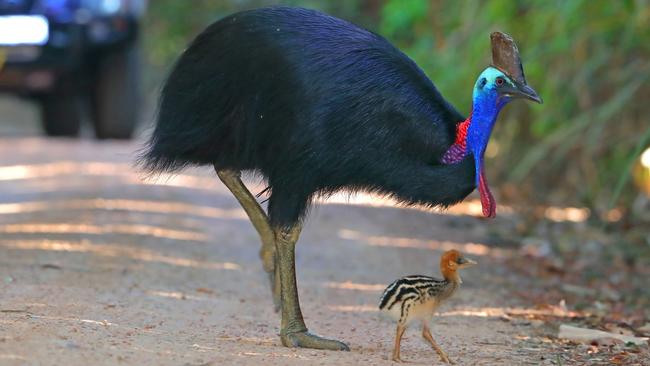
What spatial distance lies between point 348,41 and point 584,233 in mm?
4607

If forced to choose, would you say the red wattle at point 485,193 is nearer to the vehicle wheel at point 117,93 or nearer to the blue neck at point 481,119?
the blue neck at point 481,119

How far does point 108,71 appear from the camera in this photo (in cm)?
1385

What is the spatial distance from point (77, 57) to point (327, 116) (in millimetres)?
8013

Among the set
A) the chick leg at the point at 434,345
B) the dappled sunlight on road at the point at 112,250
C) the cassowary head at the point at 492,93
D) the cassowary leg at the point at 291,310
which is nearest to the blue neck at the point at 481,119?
the cassowary head at the point at 492,93

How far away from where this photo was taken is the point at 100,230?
839cm

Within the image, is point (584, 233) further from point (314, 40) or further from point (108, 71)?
point (108, 71)

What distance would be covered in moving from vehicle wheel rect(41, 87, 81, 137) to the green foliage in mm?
4418

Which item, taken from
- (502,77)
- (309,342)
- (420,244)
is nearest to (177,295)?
(309,342)

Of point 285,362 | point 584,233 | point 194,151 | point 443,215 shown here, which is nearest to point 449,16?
point 443,215

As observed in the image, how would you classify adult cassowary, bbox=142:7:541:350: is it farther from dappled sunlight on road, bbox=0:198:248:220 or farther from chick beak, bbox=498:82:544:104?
dappled sunlight on road, bbox=0:198:248:220

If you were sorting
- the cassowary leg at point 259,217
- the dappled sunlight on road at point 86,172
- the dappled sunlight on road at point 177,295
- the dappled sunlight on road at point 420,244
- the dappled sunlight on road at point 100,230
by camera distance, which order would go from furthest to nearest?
the dappled sunlight on road at point 86,172 < the dappled sunlight on road at point 420,244 < the dappled sunlight on road at point 100,230 < the dappled sunlight on road at point 177,295 < the cassowary leg at point 259,217

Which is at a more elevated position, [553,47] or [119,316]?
[553,47]

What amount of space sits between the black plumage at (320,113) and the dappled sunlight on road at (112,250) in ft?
6.57

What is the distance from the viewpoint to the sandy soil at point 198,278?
5102 mm
